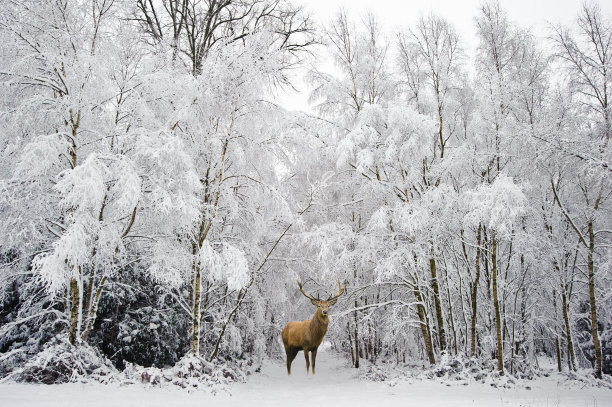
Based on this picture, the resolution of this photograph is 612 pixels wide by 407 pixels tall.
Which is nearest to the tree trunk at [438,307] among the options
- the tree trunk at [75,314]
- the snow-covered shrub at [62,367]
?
the snow-covered shrub at [62,367]

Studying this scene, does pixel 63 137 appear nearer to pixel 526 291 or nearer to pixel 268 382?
pixel 268 382

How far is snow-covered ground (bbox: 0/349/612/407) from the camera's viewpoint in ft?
14.9

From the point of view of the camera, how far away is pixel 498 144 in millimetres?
7965

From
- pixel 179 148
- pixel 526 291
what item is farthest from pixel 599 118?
pixel 179 148

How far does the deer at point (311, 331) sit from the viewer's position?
329 inches

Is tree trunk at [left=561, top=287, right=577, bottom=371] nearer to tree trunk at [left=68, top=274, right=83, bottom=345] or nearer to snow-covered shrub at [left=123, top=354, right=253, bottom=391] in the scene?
snow-covered shrub at [left=123, top=354, right=253, bottom=391]

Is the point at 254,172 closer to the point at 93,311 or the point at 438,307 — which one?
the point at 93,311

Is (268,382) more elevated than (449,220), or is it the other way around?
(449,220)

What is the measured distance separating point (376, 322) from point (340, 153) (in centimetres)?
607

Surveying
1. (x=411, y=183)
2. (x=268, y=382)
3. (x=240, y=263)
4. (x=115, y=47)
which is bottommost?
(x=268, y=382)

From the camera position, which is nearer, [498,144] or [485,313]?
[498,144]

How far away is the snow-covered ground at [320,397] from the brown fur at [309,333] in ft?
3.07

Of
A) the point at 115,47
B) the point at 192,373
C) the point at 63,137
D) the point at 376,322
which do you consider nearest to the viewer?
the point at 63,137

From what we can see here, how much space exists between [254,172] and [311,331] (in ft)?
13.4
